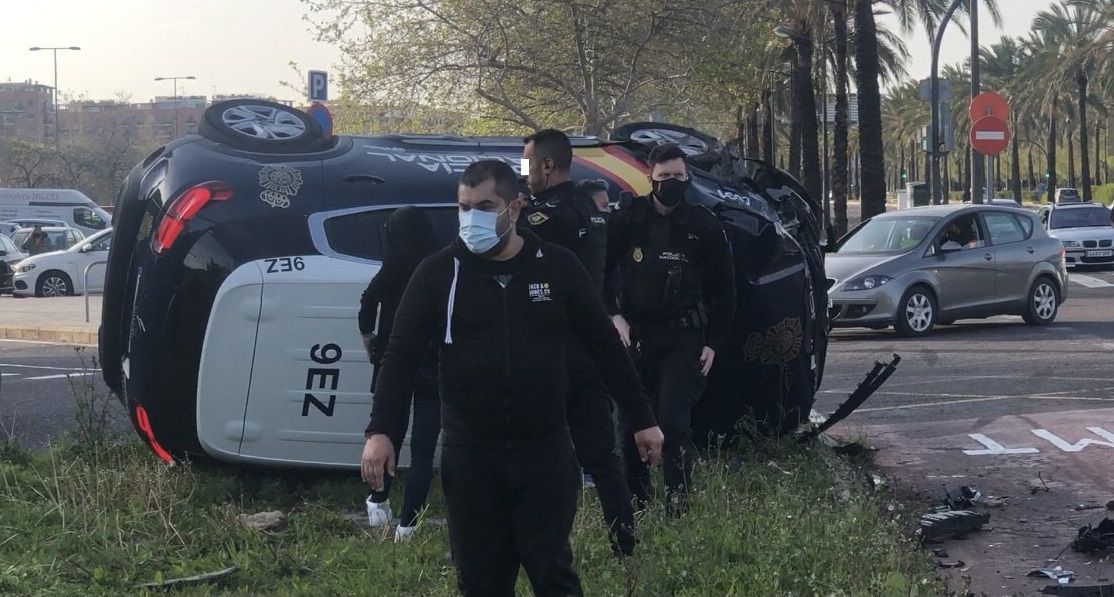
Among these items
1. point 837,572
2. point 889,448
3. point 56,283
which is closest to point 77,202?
point 56,283

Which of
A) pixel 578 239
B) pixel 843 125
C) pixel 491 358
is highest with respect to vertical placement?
pixel 843 125

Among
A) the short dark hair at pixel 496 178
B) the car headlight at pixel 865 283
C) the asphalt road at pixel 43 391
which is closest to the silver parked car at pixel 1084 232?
the car headlight at pixel 865 283

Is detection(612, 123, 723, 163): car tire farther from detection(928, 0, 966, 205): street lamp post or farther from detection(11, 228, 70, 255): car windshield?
detection(11, 228, 70, 255): car windshield

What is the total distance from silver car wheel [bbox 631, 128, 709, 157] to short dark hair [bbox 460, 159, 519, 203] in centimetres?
401

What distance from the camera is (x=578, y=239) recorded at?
5.66m

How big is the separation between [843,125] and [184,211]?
109ft

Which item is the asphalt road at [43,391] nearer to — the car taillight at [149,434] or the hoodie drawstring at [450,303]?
the car taillight at [149,434]

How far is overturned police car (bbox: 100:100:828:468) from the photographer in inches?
258

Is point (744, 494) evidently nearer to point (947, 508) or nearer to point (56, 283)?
point (947, 508)

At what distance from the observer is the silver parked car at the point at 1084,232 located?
96.0 feet

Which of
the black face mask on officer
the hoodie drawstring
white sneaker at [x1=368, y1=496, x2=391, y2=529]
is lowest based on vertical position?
white sneaker at [x1=368, y1=496, x2=391, y2=529]

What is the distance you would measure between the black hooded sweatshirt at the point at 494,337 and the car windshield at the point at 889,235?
12.9 metres

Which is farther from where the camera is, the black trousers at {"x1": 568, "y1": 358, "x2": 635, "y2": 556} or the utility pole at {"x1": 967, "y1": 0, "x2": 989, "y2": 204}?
the utility pole at {"x1": 967, "y1": 0, "x2": 989, "y2": 204}

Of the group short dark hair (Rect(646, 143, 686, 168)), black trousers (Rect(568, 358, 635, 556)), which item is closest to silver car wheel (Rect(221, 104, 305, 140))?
short dark hair (Rect(646, 143, 686, 168))
